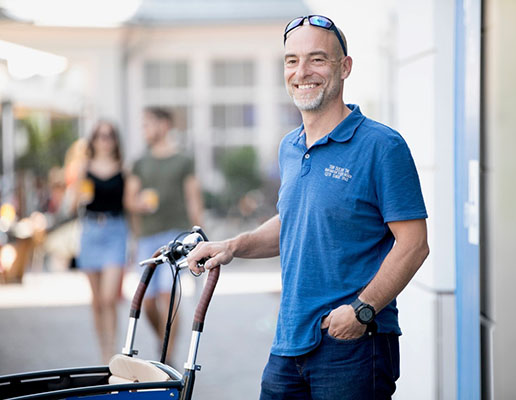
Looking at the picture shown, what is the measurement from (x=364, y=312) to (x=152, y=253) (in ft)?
14.3

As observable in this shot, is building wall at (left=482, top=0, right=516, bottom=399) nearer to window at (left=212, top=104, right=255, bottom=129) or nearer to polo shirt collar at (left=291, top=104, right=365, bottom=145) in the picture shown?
polo shirt collar at (left=291, top=104, right=365, bottom=145)

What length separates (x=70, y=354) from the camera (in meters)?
8.01

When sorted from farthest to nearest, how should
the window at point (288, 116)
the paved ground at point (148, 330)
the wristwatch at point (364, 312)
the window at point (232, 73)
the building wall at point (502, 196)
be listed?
the window at point (232, 73), the window at point (288, 116), the paved ground at point (148, 330), the building wall at point (502, 196), the wristwatch at point (364, 312)

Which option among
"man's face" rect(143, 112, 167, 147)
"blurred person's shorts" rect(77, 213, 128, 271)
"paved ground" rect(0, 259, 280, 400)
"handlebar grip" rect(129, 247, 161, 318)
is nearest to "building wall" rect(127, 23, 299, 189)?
"paved ground" rect(0, 259, 280, 400)

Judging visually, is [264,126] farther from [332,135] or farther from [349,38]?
[332,135]

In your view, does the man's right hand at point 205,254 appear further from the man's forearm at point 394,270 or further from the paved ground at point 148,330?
the paved ground at point 148,330

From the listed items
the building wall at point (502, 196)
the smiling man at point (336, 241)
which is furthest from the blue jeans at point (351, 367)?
the building wall at point (502, 196)

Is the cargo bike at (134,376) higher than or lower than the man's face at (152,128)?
lower

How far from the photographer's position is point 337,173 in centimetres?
300

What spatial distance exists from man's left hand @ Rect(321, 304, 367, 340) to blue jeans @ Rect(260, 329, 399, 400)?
30 mm

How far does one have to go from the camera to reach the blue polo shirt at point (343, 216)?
2.93 m

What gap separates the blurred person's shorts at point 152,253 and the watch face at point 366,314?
13.7 ft

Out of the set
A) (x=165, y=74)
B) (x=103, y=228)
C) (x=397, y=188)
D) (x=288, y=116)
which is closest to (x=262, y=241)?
(x=397, y=188)

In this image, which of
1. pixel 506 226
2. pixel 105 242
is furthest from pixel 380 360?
pixel 105 242
